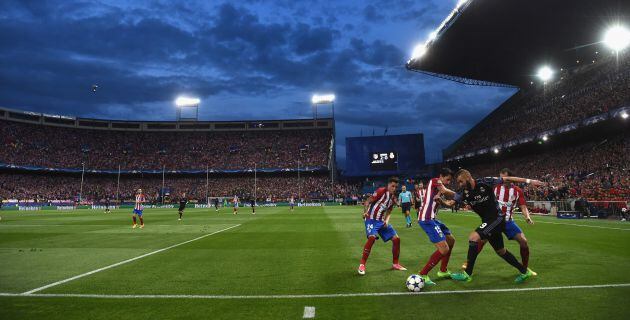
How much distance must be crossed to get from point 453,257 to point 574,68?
172 feet

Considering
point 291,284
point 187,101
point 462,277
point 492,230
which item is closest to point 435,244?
point 462,277

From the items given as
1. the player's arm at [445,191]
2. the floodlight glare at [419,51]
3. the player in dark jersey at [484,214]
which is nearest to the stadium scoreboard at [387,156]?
the floodlight glare at [419,51]

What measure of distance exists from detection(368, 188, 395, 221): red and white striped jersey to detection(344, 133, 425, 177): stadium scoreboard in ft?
203

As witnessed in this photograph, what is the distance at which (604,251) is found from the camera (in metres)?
10.9

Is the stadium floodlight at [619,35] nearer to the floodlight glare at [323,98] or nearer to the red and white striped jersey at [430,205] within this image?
the red and white striped jersey at [430,205]

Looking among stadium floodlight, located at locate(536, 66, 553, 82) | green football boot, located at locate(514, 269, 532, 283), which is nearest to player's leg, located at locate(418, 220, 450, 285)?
green football boot, located at locate(514, 269, 532, 283)

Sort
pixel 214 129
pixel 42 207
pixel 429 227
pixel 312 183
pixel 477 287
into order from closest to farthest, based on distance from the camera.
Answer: pixel 477 287 → pixel 429 227 → pixel 42 207 → pixel 312 183 → pixel 214 129

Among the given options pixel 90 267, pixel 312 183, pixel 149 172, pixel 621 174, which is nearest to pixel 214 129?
pixel 149 172

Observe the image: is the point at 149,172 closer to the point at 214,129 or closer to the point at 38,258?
the point at 214,129

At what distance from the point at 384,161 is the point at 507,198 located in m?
62.0

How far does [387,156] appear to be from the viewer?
69938mm

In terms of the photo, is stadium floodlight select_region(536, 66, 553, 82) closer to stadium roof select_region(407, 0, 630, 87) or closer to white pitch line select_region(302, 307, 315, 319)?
Answer: stadium roof select_region(407, 0, 630, 87)

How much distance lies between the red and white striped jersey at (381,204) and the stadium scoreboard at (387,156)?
62001 mm

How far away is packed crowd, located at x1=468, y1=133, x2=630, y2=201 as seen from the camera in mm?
29625
